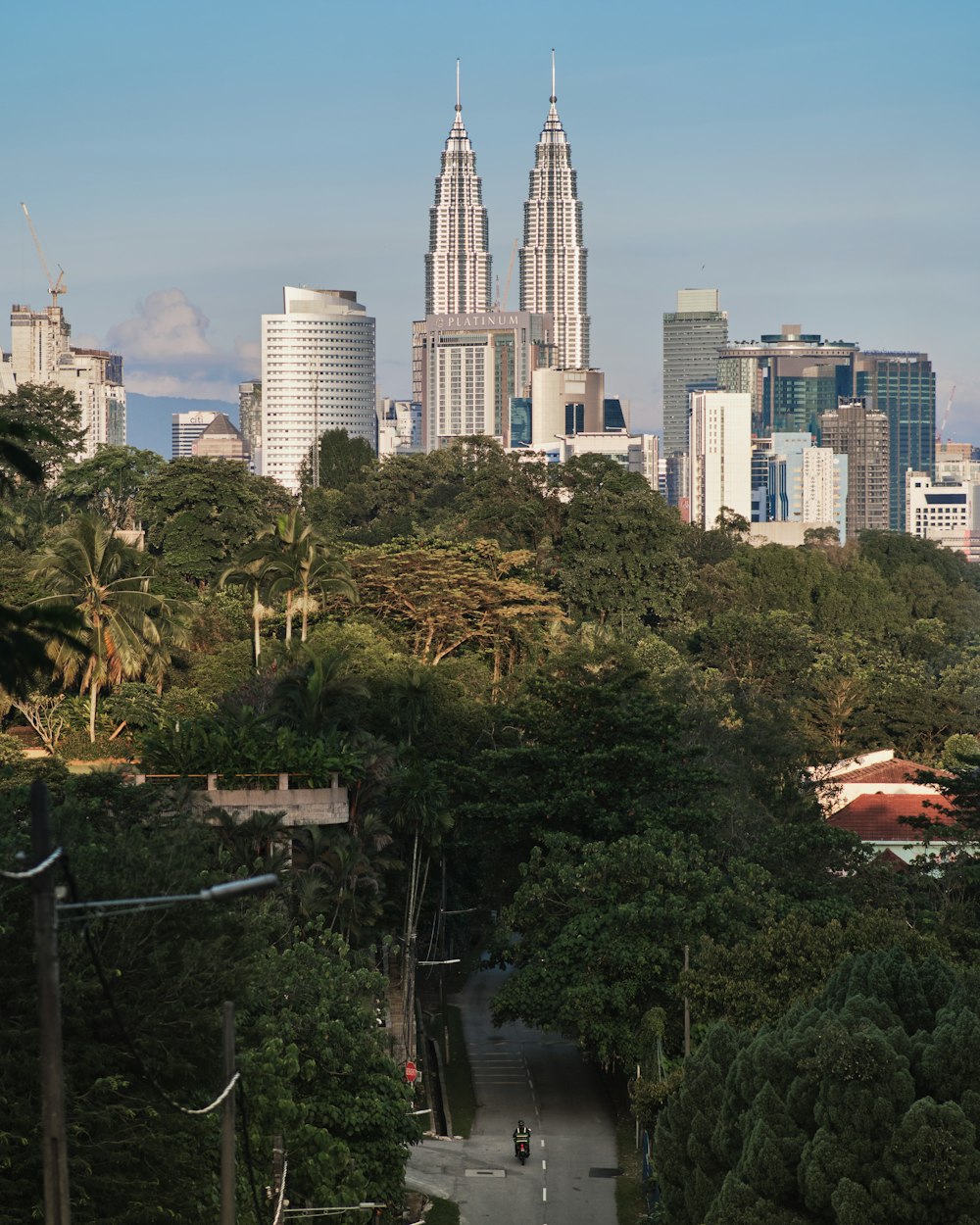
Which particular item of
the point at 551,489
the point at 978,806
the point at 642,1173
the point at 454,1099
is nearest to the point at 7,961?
the point at 642,1173

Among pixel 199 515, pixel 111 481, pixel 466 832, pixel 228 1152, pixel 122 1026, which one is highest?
pixel 111 481

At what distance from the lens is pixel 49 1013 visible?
15328 mm

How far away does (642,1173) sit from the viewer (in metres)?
38.9

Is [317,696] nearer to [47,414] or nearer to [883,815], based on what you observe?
[883,815]

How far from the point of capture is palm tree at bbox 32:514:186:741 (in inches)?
2274

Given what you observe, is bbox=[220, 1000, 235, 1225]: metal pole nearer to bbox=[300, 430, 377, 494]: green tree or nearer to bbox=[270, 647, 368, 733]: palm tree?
bbox=[270, 647, 368, 733]: palm tree

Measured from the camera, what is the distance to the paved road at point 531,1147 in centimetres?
3719

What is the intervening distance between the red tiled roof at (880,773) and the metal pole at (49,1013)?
58.3m

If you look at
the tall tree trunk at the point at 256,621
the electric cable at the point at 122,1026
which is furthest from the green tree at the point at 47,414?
the electric cable at the point at 122,1026

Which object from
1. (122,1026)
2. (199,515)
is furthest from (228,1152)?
(199,515)

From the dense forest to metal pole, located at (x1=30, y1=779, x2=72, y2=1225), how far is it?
1.43 meters

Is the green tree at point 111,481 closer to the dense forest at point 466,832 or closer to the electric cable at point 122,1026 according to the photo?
the dense forest at point 466,832

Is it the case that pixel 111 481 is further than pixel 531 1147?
Yes

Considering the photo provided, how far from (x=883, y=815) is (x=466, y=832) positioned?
19830 mm
